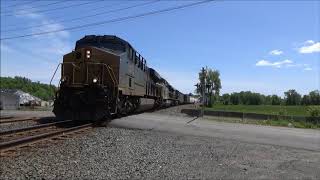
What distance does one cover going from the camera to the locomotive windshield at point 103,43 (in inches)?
785

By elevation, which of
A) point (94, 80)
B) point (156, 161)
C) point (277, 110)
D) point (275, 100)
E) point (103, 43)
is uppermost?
point (275, 100)

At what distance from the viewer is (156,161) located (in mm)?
9336

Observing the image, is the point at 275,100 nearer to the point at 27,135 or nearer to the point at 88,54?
the point at 88,54

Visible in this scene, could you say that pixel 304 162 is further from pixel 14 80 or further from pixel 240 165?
pixel 14 80

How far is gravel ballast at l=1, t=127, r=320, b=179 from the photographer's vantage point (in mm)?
7887

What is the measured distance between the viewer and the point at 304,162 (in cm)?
1049

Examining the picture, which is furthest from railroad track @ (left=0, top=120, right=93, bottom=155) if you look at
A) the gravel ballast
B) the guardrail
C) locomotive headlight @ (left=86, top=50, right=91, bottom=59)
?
the guardrail

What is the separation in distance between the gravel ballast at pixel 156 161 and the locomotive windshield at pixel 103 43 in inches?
295

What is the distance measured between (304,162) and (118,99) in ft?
31.8

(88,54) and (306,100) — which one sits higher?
(306,100)

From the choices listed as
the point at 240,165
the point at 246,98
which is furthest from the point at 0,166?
the point at 246,98

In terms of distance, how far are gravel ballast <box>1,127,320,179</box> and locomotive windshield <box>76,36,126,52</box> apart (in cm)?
750

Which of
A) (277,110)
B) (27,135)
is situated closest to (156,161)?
(27,135)

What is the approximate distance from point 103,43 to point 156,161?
11.8 meters
